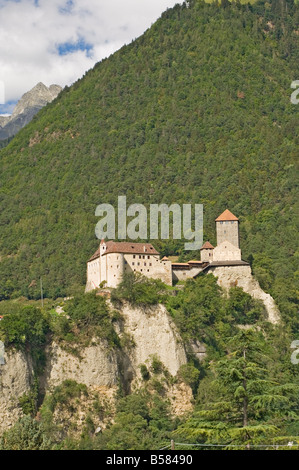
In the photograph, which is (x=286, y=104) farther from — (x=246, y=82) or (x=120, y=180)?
(x=120, y=180)

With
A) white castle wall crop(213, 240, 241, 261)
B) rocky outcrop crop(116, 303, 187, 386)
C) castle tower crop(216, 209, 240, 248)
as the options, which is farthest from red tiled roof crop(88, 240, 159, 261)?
castle tower crop(216, 209, 240, 248)

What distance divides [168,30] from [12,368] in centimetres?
13064

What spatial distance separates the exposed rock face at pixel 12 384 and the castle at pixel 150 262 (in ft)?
55.1

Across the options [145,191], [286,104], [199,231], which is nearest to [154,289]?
[199,231]

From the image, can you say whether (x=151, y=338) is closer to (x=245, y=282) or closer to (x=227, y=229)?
(x=245, y=282)

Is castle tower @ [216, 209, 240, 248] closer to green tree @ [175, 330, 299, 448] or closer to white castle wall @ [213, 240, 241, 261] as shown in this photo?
white castle wall @ [213, 240, 241, 261]

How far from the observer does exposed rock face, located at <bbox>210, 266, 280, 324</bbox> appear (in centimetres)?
8219

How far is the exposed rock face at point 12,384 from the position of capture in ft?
200

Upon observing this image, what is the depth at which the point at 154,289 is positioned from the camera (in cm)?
7581

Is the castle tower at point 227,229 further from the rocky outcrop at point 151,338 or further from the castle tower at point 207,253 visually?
the rocky outcrop at point 151,338

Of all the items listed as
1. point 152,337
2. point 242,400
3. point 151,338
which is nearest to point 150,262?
point 152,337

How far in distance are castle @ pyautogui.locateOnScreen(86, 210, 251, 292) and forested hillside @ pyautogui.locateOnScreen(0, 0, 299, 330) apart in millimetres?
5632

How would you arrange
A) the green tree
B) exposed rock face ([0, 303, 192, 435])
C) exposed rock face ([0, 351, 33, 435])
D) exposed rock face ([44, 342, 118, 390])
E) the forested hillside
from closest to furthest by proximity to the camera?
1. the green tree
2. exposed rock face ([0, 351, 33, 435])
3. exposed rock face ([0, 303, 192, 435])
4. exposed rock face ([44, 342, 118, 390])
5. the forested hillside

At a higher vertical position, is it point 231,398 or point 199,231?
point 199,231
